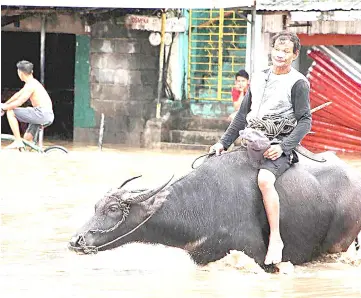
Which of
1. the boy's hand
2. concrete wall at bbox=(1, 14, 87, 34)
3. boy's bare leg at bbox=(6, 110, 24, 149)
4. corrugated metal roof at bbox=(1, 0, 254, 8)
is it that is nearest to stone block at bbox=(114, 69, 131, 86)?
concrete wall at bbox=(1, 14, 87, 34)

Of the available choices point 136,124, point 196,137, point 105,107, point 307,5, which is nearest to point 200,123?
point 196,137

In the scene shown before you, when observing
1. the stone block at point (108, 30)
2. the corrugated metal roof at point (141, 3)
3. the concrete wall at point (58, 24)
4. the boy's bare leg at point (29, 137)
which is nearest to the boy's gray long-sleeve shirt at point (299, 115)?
the boy's bare leg at point (29, 137)

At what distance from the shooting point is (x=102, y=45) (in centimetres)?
2062

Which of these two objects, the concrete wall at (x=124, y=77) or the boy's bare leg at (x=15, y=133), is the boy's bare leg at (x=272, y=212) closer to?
the boy's bare leg at (x=15, y=133)

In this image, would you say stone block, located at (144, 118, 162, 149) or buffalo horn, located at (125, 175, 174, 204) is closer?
buffalo horn, located at (125, 175, 174, 204)

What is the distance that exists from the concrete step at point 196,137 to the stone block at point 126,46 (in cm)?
176

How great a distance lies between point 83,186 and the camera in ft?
43.3

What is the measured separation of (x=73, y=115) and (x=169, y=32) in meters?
3.09

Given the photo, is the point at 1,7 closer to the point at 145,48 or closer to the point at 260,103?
the point at 145,48

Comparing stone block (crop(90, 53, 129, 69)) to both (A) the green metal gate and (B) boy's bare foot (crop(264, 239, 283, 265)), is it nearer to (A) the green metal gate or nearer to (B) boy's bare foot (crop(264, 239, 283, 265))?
(A) the green metal gate

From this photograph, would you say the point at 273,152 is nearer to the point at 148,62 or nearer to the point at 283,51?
the point at 283,51

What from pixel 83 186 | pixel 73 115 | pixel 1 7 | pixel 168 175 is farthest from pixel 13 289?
pixel 73 115

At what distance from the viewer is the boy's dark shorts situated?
8289mm

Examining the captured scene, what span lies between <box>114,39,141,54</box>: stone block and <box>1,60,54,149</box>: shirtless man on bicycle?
421 centimetres
